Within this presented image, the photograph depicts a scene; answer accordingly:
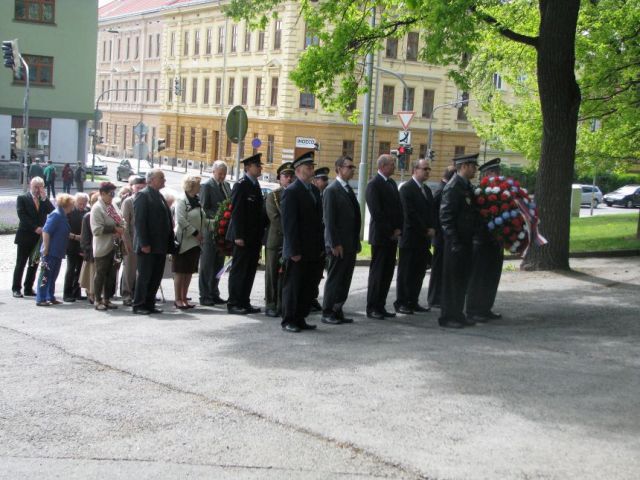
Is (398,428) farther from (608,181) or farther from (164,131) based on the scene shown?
(164,131)

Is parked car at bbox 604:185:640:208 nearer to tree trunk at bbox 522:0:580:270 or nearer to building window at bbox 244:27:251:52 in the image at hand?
building window at bbox 244:27:251:52

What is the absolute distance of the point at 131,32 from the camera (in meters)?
92.6

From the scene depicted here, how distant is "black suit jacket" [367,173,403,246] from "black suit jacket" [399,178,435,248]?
1.53ft

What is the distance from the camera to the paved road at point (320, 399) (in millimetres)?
6176

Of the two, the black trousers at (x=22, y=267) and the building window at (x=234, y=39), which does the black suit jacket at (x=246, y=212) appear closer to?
the black trousers at (x=22, y=267)

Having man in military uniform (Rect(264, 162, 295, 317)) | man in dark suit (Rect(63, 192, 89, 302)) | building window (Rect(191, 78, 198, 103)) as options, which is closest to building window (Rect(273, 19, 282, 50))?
building window (Rect(191, 78, 198, 103))

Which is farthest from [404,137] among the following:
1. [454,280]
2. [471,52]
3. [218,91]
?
[218,91]

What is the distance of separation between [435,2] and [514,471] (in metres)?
10.5

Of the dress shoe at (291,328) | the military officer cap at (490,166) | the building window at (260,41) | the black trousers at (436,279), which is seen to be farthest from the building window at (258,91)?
the dress shoe at (291,328)

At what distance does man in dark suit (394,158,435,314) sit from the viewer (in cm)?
1258

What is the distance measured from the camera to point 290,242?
1092 cm

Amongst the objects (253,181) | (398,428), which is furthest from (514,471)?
(253,181)

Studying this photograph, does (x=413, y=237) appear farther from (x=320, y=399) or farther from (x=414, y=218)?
(x=320, y=399)

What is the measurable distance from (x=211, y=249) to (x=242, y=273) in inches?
52.3
